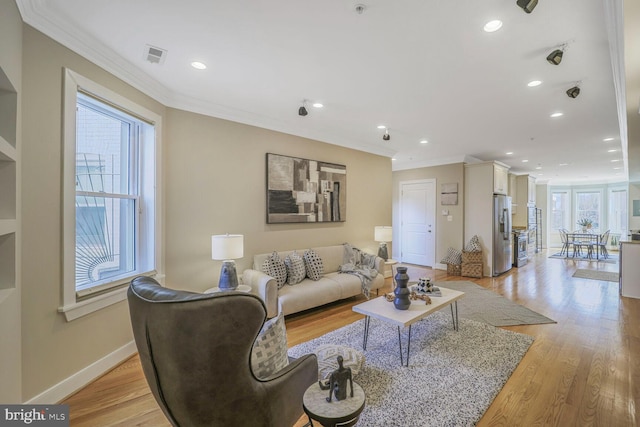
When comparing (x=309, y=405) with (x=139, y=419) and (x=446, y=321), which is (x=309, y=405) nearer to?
(x=139, y=419)

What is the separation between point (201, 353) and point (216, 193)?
2634 mm

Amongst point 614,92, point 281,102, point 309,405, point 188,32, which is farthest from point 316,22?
point 614,92

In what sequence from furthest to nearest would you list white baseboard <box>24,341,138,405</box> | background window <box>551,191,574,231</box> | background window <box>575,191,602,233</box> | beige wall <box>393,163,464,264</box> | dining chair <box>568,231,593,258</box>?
background window <box>551,191,574,231</box> < background window <box>575,191,602,233</box> < dining chair <box>568,231,593,258</box> < beige wall <box>393,163,464,264</box> < white baseboard <box>24,341,138,405</box>

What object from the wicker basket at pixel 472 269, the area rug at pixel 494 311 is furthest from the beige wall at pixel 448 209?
the area rug at pixel 494 311

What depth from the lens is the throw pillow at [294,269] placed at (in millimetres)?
3701

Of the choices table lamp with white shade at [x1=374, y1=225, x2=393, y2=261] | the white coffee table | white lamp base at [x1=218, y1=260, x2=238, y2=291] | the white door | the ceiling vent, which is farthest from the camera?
the white door

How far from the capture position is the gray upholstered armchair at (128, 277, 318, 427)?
107 centimetres

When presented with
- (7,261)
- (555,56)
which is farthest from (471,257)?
(7,261)

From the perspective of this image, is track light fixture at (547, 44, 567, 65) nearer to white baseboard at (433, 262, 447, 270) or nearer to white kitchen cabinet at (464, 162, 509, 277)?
white kitchen cabinet at (464, 162, 509, 277)

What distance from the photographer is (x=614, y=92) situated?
2.89 meters

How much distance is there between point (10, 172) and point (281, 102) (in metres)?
2.38

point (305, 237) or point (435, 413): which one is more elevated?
point (305, 237)

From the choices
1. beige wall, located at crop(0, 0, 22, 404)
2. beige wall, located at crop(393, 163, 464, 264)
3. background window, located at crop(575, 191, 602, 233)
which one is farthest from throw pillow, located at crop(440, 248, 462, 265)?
background window, located at crop(575, 191, 602, 233)

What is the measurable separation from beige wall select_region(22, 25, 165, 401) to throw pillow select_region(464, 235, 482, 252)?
20.8 feet
